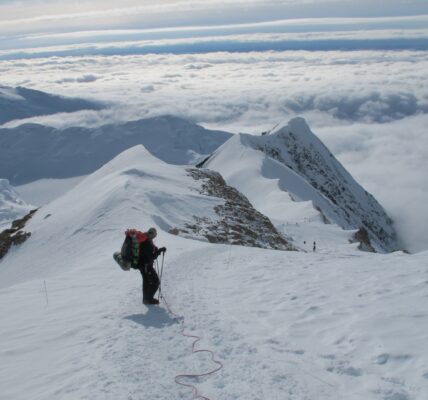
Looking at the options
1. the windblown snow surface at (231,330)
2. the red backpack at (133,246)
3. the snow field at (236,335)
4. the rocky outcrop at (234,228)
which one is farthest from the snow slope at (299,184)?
the red backpack at (133,246)

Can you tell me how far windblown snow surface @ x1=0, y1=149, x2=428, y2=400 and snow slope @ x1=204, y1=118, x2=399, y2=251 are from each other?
2338 centimetres

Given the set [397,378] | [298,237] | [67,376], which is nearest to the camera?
[397,378]

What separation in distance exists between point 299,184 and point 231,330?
202 feet

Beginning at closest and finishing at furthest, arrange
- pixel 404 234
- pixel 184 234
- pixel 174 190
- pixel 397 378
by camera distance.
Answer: pixel 397 378 → pixel 184 234 → pixel 174 190 → pixel 404 234

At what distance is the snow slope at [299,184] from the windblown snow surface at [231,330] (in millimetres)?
23380

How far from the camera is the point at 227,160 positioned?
75.3 meters

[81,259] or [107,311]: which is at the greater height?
[107,311]

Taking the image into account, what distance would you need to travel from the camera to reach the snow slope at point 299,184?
152 feet

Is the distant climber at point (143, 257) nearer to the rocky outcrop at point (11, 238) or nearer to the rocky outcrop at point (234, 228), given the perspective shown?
the rocky outcrop at point (234, 228)

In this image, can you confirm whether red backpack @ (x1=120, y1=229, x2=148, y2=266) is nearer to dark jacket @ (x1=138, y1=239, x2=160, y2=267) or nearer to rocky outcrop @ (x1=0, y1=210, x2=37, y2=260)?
dark jacket @ (x1=138, y1=239, x2=160, y2=267)

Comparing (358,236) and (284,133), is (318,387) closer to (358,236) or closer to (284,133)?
(358,236)

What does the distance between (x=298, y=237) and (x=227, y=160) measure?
39.4 m

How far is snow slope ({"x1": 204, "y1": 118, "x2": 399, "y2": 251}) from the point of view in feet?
152

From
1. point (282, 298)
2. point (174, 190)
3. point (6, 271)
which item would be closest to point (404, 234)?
point (174, 190)
